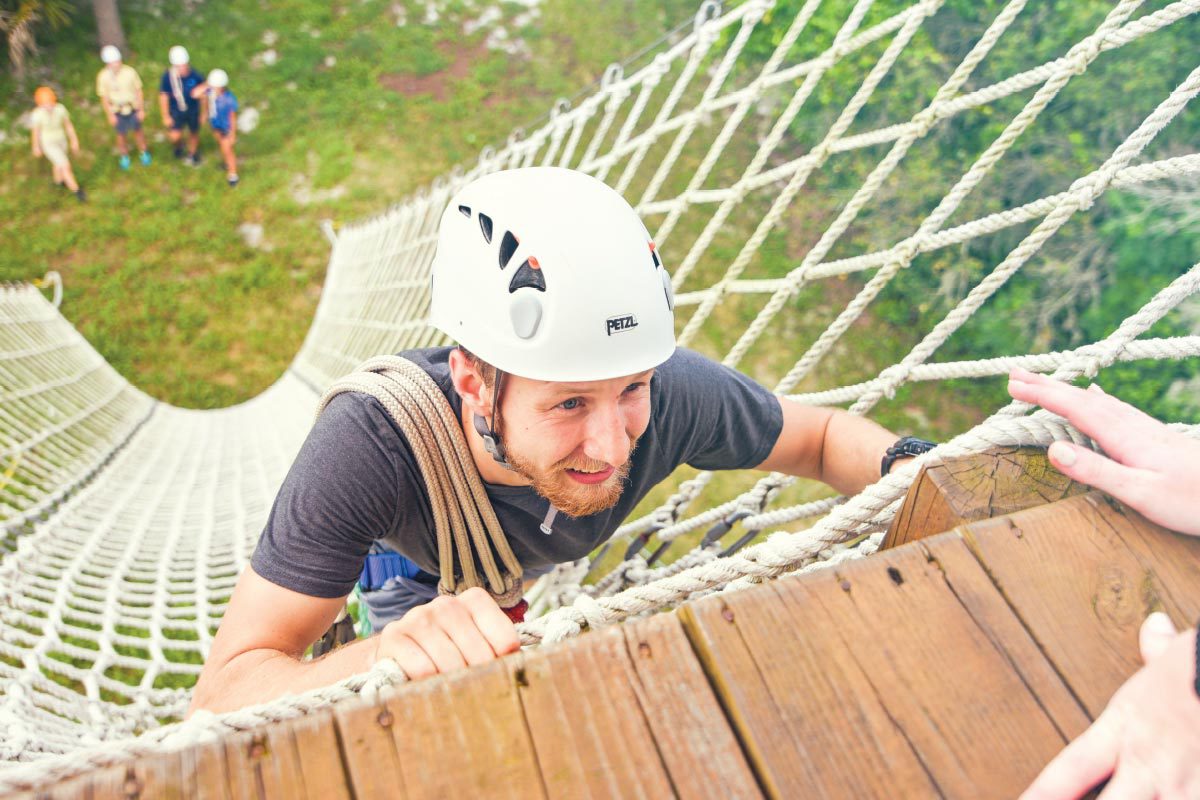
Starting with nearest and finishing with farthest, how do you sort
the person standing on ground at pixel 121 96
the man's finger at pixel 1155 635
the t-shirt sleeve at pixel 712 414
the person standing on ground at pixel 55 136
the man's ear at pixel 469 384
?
the man's finger at pixel 1155 635 → the man's ear at pixel 469 384 → the t-shirt sleeve at pixel 712 414 → the person standing on ground at pixel 55 136 → the person standing on ground at pixel 121 96

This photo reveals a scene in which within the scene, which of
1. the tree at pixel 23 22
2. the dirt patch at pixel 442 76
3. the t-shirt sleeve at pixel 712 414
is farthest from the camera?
the dirt patch at pixel 442 76

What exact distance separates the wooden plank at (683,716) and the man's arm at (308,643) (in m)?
0.18

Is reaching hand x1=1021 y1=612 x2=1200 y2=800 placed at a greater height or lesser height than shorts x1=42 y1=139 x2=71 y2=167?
lesser

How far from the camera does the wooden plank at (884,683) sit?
2.18ft

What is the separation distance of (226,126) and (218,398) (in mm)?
2591

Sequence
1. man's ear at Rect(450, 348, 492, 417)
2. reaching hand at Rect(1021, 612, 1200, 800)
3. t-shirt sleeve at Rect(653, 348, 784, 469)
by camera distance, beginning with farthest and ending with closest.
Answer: t-shirt sleeve at Rect(653, 348, 784, 469)
man's ear at Rect(450, 348, 492, 417)
reaching hand at Rect(1021, 612, 1200, 800)

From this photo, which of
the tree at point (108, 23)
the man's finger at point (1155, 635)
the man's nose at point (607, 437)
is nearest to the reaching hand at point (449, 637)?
the man's nose at point (607, 437)

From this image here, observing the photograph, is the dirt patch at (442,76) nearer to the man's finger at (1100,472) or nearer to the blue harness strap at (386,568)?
the blue harness strap at (386,568)

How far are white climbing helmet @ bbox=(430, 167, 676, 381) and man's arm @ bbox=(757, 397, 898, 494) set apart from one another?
0.46 m

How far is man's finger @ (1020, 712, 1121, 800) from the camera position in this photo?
24.9 inches

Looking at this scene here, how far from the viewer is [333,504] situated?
125 centimetres

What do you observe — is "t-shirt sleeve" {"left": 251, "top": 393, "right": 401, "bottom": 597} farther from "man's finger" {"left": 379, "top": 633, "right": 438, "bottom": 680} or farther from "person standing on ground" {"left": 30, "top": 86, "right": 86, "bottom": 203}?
"person standing on ground" {"left": 30, "top": 86, "right": 86, "bottom": 203}

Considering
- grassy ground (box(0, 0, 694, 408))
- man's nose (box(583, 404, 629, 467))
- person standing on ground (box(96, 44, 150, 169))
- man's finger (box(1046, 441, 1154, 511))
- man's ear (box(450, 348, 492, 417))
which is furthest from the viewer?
person standing on ground (box(96, 44, 150, 169))

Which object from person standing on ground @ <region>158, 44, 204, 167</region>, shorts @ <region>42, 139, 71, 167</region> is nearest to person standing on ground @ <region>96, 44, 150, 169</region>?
person standing on ground @ <region>158, 44, 204, 167</region>
